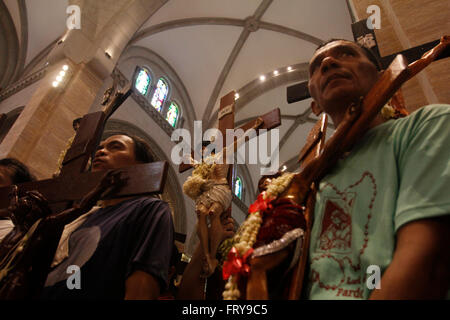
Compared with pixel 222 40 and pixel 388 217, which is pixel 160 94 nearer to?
pixel 222 40

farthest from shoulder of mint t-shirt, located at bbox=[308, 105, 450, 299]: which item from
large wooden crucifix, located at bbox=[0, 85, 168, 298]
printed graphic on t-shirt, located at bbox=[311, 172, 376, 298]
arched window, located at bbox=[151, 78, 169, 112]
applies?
arched window, located at bbox=[151, 78, 169, 112]

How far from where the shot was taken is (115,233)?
1.37 m

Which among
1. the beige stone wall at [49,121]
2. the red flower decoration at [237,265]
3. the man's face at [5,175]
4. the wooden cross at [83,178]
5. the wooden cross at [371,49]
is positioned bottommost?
the red flower decoration at [237,265]

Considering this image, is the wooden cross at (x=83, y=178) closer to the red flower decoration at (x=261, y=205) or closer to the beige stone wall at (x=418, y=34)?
the red flower decoration at (x=261, y=205)

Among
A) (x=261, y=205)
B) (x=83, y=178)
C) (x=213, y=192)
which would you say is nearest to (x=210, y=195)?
(x=213, y=192)

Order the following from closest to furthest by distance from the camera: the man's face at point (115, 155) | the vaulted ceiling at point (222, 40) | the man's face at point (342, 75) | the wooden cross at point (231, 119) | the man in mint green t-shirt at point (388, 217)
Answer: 1. the man in mint green t-shirt at point (388, 217)
2. the man's face at point (342, 75)
3. the man's face at point (115, 155)
4. the wooden cross at point (231, 119)
5. the vaulted ceiling at point (222, 40)

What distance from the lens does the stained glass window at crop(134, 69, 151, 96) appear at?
9.69 metres

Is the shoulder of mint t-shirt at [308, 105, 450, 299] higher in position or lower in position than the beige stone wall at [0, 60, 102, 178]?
lower

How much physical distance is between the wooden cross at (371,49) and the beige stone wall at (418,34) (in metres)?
0.11

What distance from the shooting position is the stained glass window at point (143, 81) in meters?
9.69

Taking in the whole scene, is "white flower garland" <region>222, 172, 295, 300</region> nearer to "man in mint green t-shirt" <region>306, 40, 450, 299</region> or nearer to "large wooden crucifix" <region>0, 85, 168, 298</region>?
"man in mint green t-shirt" <region>306, 40, 450, 299</region>

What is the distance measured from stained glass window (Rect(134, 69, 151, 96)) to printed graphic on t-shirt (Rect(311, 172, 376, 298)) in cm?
928

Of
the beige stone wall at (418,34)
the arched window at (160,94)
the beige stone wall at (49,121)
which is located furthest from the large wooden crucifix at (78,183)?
the arched window at (160,94)
